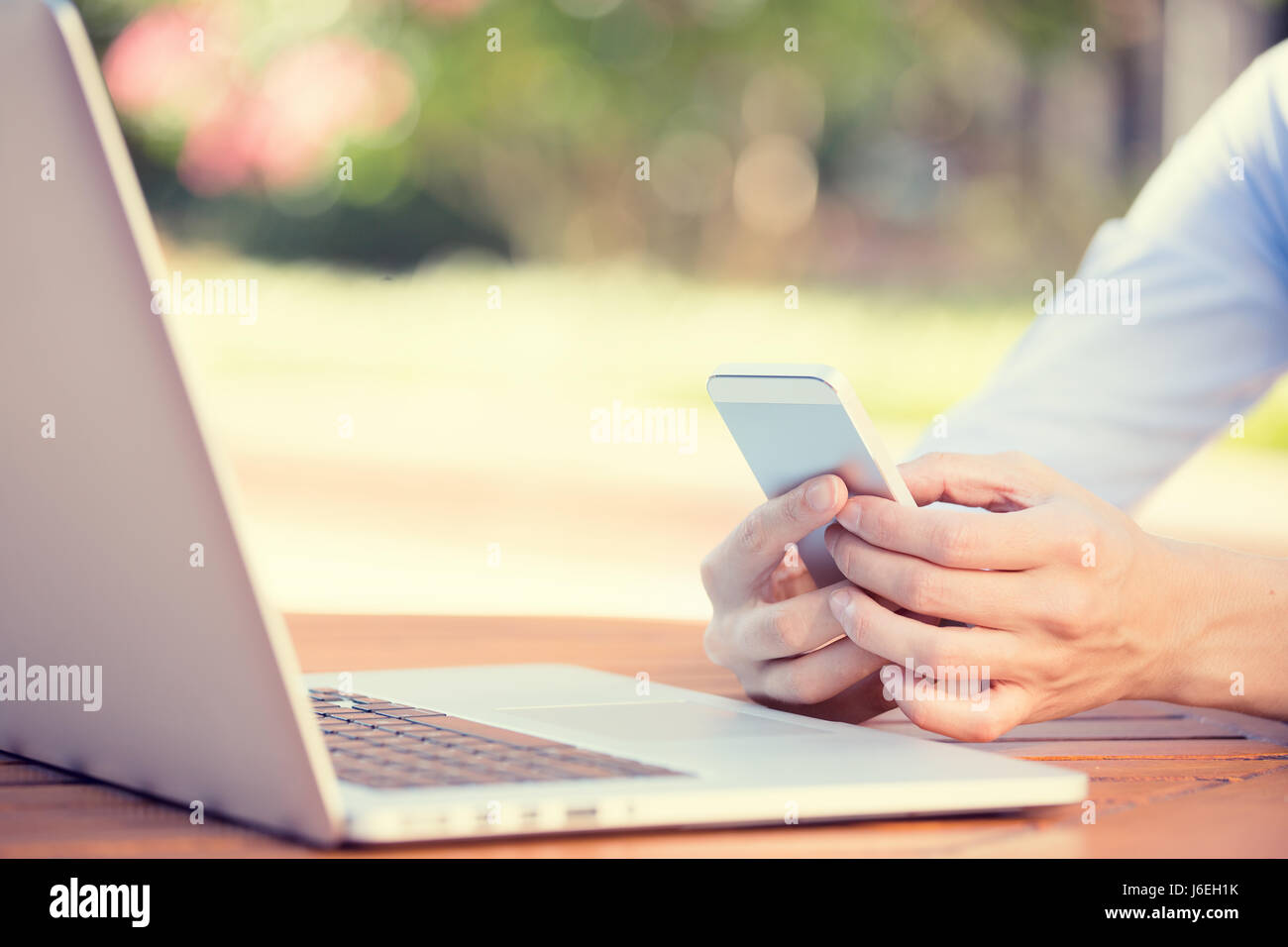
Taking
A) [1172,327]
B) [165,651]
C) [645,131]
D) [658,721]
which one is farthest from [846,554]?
[645,131]

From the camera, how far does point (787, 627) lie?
1.14 metres

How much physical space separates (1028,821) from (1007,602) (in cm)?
23

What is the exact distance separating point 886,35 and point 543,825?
1104 cm

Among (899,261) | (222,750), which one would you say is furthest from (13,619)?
(899,261)

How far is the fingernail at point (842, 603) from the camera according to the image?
109 cm

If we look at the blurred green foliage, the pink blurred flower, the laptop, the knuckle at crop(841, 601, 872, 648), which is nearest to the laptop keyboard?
the laptop

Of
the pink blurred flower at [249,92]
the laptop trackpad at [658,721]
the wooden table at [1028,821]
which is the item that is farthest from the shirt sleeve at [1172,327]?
the pink blurred flower at [249,92]

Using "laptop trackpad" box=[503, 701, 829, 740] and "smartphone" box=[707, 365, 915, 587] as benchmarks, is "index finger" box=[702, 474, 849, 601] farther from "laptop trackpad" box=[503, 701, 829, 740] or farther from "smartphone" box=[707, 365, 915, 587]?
"laptop trackpad" box=[503, 701, 829, 740]

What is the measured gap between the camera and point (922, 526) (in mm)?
1045

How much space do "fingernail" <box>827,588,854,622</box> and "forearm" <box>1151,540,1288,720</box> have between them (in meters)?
0.25

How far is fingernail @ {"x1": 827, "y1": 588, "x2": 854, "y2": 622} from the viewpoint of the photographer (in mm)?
1086

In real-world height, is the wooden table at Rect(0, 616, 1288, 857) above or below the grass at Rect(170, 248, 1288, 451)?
below

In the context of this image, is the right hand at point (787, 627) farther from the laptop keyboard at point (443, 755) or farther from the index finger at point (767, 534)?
the laptop keyboard at point (443, 755)

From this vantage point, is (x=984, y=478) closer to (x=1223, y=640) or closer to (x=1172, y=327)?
(x=1223, y=640)
